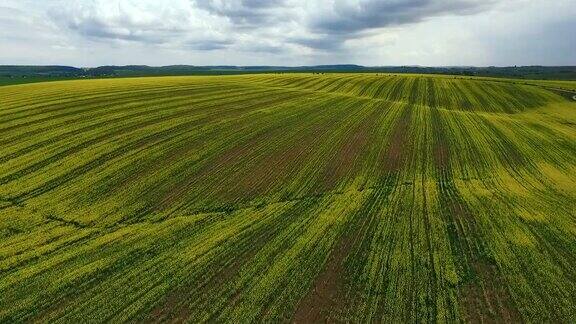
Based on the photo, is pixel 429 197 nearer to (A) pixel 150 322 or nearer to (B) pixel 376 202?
(B) pixel 376 202

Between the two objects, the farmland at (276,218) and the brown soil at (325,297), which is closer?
the brown soil at (325,297)

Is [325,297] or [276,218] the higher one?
[276,218]

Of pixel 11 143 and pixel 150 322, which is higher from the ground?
pixel 11 143

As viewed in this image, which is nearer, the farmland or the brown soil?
the brown soil

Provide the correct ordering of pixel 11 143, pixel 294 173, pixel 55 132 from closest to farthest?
pixel 294 173, pixel 11 143, pixel 55 132

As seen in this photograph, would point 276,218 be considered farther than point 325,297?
Yes

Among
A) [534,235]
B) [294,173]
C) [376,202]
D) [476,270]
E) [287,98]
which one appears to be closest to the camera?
[476,270]

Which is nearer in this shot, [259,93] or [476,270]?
[476,270]

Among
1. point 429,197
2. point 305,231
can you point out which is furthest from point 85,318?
point 429,197
